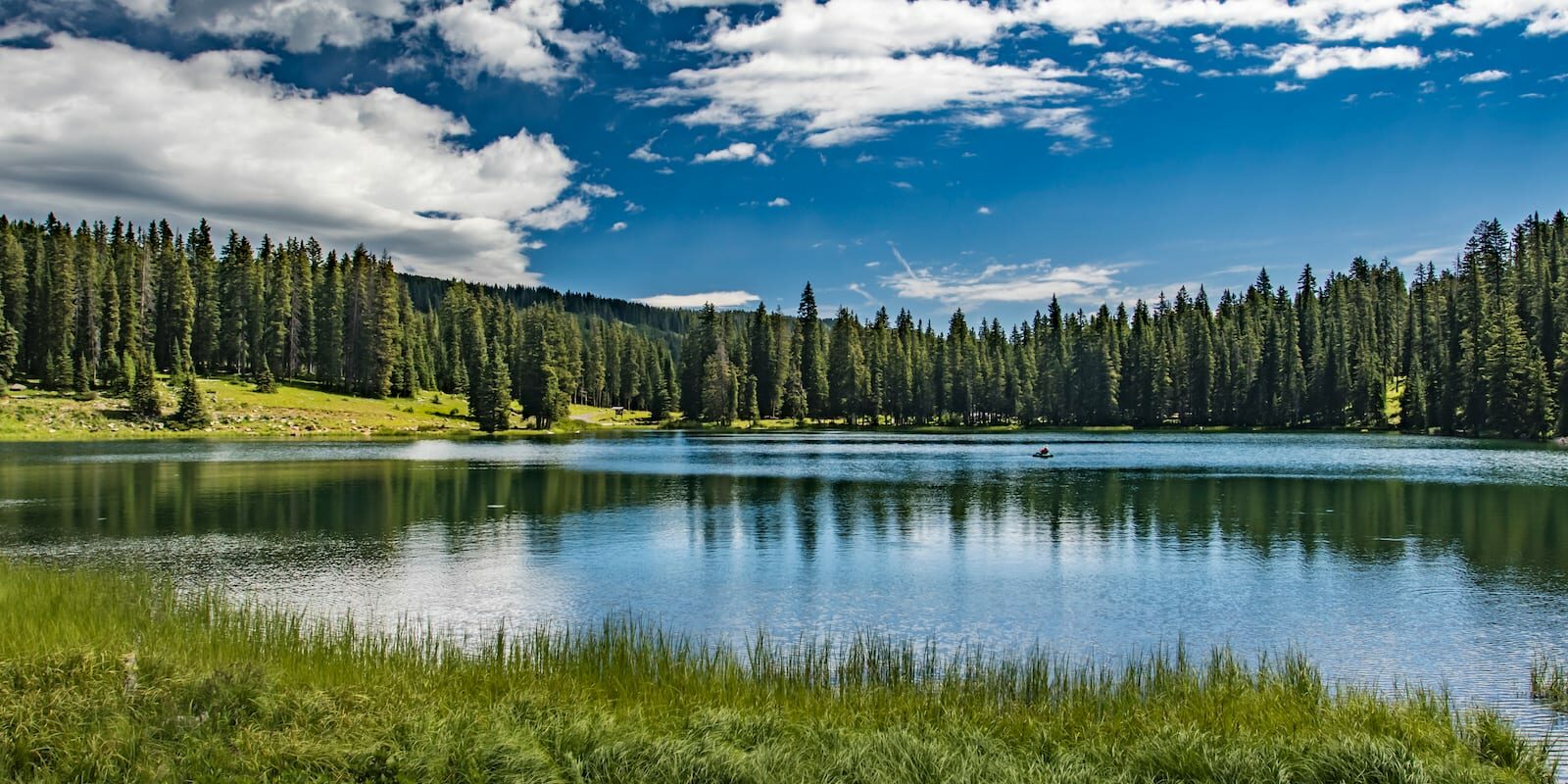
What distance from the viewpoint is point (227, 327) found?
141 meters

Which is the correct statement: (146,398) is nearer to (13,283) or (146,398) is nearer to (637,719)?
(13,283)

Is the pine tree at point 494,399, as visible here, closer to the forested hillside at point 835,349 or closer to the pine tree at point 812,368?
the forested hillside at point 835,349

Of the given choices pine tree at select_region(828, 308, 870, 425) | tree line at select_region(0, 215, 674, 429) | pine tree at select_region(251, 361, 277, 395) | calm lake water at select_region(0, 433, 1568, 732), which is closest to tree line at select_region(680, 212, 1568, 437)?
pine tree at select_region(828, 308, 870, 425)

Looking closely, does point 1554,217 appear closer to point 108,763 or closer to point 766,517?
point 766,517

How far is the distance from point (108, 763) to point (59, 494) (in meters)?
48.0

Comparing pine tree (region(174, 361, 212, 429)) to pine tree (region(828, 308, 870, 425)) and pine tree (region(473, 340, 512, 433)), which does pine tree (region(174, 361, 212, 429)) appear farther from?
pine tree (region(828, 308, 870, 425))

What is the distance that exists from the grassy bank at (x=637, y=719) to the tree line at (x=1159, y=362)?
138 metres

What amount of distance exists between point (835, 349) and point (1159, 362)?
5623cm

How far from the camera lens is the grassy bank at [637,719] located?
10766mm

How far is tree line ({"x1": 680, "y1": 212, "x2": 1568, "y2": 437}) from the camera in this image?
145 m

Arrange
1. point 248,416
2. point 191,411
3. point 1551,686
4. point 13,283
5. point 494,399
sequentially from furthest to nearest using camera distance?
point 494,399
point 13,283
point 248,416
point 191,411
point 1551,686

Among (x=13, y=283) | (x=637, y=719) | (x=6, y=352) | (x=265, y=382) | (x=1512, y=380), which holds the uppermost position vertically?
(x=13, y=283)

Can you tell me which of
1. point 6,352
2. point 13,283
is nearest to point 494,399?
point 6,352

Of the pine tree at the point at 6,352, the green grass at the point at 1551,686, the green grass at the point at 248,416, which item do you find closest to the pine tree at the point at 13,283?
the pine tree at the point at 6,352
